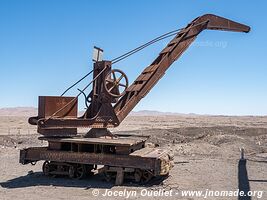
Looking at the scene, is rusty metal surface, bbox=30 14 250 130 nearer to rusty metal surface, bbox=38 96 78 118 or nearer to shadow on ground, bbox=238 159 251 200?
rusty metal surface, bbox=38 96 78 118

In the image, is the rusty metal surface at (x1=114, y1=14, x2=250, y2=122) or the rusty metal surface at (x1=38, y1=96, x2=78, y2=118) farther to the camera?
the rusty metal surface at (x1=114, y1=14, x2=250, y2=122)

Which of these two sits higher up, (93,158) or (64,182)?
(93,158)

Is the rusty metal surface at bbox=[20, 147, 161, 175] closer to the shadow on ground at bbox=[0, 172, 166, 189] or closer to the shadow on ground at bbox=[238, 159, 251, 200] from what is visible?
the shadow on ground at bbox=[0, 172, 166, 189]

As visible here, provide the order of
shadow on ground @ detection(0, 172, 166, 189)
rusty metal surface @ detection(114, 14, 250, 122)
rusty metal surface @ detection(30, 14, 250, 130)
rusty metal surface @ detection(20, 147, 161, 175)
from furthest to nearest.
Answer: rusty metal surface @ detection(114, 14, 250, 122), rusty metal surface @ detection(30, 14, 250, 130), shadow on ground @ detection(0, 172, 166, 189), rusty metal surface @ detection(20, 147, 161, 175)

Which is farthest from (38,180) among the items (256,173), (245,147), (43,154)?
(245,147)

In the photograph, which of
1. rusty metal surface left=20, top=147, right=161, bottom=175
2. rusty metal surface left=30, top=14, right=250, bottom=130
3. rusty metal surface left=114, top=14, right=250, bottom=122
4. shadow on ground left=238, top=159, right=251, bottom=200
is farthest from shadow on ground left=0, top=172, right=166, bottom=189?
shadow on ground left=238, top=159, right=251, bottom=200

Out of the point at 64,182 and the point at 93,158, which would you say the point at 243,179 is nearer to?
the point at 93,158

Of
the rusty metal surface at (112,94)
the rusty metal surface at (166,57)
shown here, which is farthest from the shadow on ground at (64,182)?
the rusty metal surface at (166,57)

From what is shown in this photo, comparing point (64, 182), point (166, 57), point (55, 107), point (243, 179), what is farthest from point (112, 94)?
point (243, 179)

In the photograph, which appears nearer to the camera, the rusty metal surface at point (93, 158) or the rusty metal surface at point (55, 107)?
the rusty metal surface at point (93, 158)

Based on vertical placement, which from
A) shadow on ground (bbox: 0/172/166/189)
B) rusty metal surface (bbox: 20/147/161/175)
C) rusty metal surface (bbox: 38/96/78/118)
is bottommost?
shadow on ground (bbox: 0/172/166/189)

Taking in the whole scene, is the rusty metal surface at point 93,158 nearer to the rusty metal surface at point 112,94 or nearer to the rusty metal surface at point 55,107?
the rusty metal surface at point 112,94

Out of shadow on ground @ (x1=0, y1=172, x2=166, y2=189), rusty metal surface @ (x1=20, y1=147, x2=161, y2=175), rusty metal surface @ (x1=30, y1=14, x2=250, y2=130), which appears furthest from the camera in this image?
rusty metal surface @ (x1=30, y1=14, x2=250, y2=130)

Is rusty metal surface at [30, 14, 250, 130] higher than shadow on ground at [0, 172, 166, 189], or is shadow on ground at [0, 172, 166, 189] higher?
rusty metal surface at [30, 14, 250, 130]
